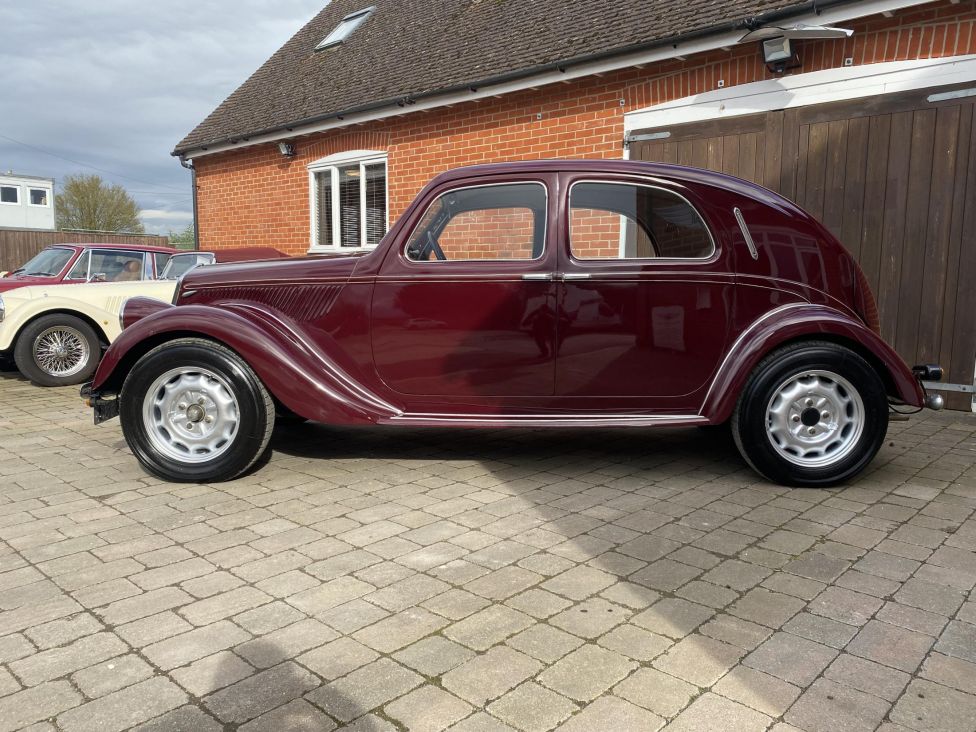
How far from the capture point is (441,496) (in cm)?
411

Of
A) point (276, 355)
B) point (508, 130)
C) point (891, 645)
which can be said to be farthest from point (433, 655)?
point (508, 130)

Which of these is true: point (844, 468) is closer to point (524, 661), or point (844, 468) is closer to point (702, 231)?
point (702, 231)

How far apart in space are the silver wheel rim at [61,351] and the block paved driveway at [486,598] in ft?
13.0

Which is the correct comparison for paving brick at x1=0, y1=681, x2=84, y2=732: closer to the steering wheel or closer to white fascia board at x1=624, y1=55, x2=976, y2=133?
the steering wheel

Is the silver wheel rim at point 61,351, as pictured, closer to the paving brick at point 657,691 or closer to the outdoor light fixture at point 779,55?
the outdoor light fixture at point 779,55

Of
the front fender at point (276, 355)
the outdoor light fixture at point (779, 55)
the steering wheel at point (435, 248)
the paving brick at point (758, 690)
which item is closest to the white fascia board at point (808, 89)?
the outdoor light fixture at point (779, 55)

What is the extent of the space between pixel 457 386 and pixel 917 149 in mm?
4608

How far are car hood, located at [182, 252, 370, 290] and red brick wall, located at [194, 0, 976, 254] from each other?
5.33ft

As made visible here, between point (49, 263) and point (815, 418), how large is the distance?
901 cm

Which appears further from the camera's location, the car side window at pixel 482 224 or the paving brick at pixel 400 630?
the car side window at pixel 482 224

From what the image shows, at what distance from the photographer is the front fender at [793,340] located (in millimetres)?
4109

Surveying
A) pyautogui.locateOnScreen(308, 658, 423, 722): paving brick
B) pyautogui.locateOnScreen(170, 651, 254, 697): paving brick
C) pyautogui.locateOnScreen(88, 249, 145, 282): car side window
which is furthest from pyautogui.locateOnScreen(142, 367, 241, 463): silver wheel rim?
pyautogui.locateOnScreen(88, 249, 145, 282): car side window

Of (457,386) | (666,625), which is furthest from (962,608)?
(457,386)

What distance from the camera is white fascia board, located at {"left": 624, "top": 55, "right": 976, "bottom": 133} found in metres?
6.07
